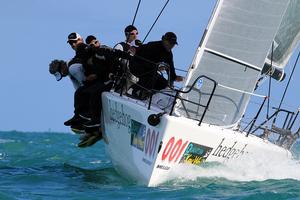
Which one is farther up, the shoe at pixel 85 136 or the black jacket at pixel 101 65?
the black jacket at pixel 101 65

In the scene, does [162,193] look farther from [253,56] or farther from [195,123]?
[253,56]

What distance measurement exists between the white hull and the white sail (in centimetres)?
264

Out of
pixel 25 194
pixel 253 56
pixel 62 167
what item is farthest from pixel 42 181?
pixel 253 56

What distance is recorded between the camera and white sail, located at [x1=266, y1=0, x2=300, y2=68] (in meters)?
13.1

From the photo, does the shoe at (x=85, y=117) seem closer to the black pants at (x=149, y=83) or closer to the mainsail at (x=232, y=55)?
the black pants at (x=149, y=83)

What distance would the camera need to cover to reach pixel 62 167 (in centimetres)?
1327

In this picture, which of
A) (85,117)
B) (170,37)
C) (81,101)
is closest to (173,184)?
(170,37)

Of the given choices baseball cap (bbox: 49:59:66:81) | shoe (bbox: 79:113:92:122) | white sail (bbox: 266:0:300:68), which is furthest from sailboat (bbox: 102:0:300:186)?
white sail (bbox: 266:0:300:68)

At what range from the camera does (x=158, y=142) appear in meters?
9.09

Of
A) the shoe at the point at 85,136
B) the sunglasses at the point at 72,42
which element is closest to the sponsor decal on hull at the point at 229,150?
the shoe at the point at 85,136

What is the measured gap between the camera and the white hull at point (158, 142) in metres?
9.15

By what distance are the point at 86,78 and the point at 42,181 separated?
161cm

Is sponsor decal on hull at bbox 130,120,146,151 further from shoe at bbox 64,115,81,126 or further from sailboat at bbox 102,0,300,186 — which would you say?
shoe at bbox 64,115,81,126

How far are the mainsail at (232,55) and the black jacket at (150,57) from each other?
1.73ft
